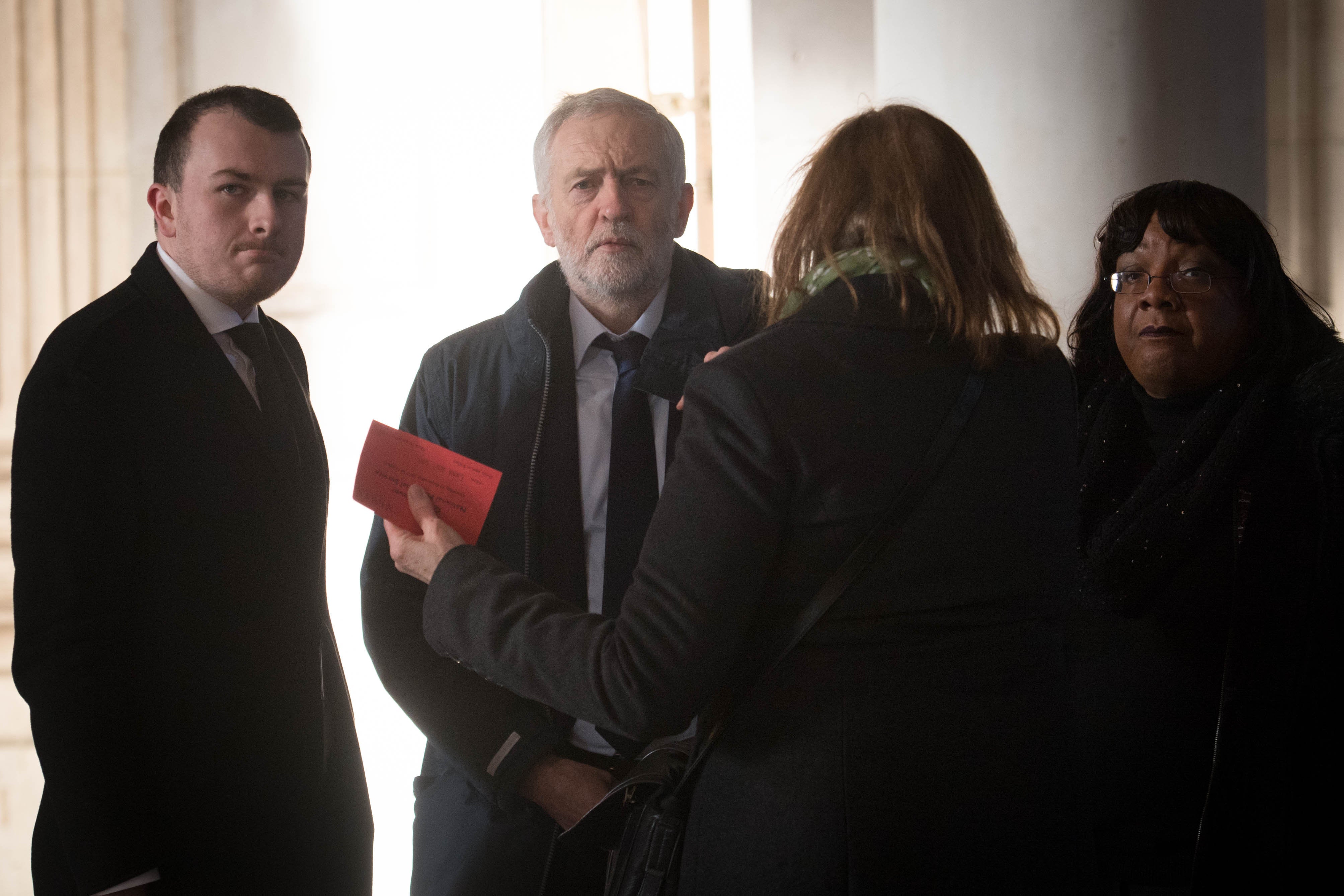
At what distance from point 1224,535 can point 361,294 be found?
8.15 feet

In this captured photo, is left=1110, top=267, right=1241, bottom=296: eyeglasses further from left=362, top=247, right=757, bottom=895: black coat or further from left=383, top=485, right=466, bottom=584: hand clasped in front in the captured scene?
left=383, top=485, right=466, bottom=584: hand clasped in front

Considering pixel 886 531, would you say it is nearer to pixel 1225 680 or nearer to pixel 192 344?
pixel 1225 680

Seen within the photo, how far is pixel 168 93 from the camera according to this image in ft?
9.89

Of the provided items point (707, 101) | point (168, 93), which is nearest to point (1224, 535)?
point (707, 101)

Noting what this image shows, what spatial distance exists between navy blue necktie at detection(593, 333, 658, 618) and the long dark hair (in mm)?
998

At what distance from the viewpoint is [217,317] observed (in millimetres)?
1571

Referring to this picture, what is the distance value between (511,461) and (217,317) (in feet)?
1.77

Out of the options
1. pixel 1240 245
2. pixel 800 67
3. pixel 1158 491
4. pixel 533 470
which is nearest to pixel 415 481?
pixel 533 470

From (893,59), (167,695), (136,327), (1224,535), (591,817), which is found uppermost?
(893,59)

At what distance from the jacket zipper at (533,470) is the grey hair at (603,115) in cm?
38

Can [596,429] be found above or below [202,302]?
below

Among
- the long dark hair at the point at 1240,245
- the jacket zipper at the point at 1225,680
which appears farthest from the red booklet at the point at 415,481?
the long dark hair at the point at 1240,245

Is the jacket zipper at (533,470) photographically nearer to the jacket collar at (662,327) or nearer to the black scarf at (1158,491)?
the jacket collar at (662,327)

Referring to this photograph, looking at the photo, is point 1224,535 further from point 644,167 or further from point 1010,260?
point 644,167
